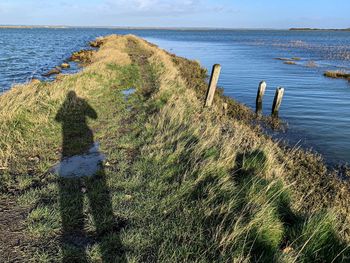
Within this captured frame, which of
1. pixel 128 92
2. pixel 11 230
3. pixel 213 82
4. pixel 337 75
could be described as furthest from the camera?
pixel 337 75

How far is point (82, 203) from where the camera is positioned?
17.8 feet

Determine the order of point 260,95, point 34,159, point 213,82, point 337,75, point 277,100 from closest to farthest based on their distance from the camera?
1. point 34,159
2. point 213,82
3. point 277,100
4. point 260,95
5. point 337,75

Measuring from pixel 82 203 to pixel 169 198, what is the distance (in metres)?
1.45

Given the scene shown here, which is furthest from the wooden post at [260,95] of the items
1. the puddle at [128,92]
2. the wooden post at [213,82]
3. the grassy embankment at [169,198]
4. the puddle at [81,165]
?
the puddle at [81,165]

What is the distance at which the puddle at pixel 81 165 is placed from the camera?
672 centimetres

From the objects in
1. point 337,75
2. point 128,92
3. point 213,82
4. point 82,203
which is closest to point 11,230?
point 82,203

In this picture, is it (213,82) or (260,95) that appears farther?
(260,95)

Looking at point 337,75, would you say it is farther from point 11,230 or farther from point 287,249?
point 11,230

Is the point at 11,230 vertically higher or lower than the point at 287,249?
lower

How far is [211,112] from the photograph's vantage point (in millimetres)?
12328

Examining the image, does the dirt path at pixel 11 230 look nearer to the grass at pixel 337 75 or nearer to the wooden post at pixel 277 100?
the wooden post at pixel 277 100

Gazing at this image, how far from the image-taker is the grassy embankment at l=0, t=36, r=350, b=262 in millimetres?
4332

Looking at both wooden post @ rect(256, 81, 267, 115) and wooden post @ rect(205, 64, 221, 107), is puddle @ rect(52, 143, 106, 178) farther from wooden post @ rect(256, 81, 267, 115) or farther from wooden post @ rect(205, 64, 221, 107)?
wooden post @ rect(256, 81, 267, 115)

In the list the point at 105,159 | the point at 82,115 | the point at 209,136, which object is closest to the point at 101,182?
the point at 105,159
